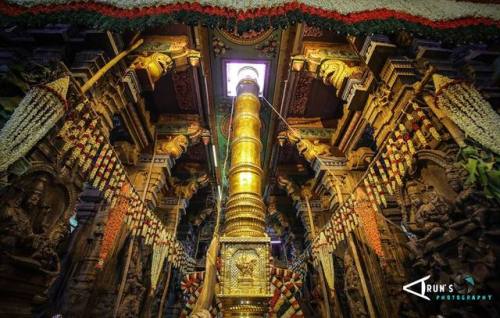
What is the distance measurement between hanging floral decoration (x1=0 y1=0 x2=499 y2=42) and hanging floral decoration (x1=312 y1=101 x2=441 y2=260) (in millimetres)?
1492

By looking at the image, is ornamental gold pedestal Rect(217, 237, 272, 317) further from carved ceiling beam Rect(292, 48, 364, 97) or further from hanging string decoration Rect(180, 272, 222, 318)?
carved ceiling beam Rect(292, 48, 364, 97)

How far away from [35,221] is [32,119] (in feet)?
5.56

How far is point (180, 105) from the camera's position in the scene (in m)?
9.39

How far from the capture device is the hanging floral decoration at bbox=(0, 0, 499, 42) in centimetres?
392

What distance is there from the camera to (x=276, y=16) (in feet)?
13.4

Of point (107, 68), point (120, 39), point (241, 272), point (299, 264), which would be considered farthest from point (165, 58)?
point (299, 264)

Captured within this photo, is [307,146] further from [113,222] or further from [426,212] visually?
[113,222]

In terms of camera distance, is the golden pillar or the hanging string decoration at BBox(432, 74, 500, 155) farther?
the hanging string decoration at BBox(432, 74, 500, 155)

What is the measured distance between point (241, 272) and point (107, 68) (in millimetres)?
5062

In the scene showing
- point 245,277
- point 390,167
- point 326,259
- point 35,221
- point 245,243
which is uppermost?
point 390,167

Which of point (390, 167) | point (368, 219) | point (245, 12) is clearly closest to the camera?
point (245, 12)

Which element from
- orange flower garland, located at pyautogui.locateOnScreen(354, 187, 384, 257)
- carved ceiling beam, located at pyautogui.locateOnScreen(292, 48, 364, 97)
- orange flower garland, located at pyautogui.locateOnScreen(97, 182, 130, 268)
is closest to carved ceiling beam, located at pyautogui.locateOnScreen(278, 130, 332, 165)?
carved ceiling beam, located at pyautogui.locateOnScreen(292, 48, 364, 97)

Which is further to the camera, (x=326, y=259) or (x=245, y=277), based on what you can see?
(x=326, y=259)

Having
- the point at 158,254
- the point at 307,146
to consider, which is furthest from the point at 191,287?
the point at 307,146
